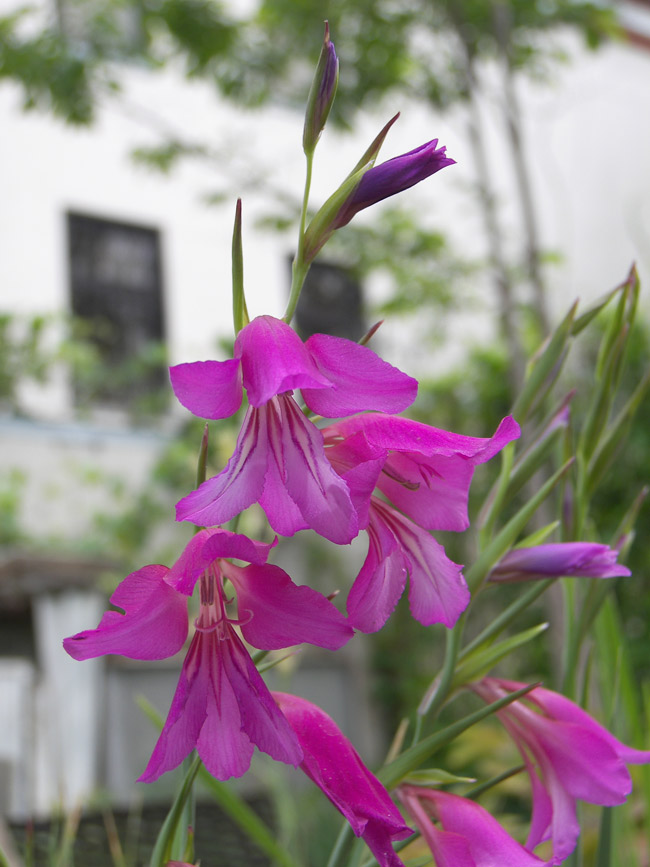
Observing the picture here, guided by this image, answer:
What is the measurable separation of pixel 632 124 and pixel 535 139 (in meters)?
0.62

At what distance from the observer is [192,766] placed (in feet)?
1.05

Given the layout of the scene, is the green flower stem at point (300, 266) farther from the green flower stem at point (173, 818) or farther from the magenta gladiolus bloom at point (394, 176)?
the green flower stem at point (173, 818)

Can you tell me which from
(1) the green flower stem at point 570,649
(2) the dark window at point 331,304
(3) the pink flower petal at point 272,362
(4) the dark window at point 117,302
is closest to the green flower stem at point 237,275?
(3) the pink flower petal at point 272,362

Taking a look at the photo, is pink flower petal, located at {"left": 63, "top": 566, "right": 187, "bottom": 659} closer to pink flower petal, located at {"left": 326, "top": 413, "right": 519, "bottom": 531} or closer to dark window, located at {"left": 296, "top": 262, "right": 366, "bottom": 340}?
pink flower petal, located at {"left": 326, "top": 413, "right": 519, "bottom": 531}

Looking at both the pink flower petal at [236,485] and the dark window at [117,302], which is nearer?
the pink flower petal at [236,485]

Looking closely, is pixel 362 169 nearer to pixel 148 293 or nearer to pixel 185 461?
pixel 185 461

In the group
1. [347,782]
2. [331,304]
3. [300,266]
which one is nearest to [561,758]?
[347,782]

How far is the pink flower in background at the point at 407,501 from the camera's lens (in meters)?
0.31

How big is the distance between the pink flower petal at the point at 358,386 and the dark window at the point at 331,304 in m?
5.39

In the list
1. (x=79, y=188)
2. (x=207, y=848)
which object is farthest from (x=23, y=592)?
(x=79, y=188)

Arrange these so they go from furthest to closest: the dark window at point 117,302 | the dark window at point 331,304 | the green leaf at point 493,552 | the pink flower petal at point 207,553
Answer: the dark window at point 331,304, the dark window at point 117,302, the green leaf at point 493,552, the pink flower petal at point 207,553

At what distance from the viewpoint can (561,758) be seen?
382 millimetres

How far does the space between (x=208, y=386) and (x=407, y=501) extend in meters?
0.09

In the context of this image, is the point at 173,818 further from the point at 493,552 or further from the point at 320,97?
the point at 320,97
